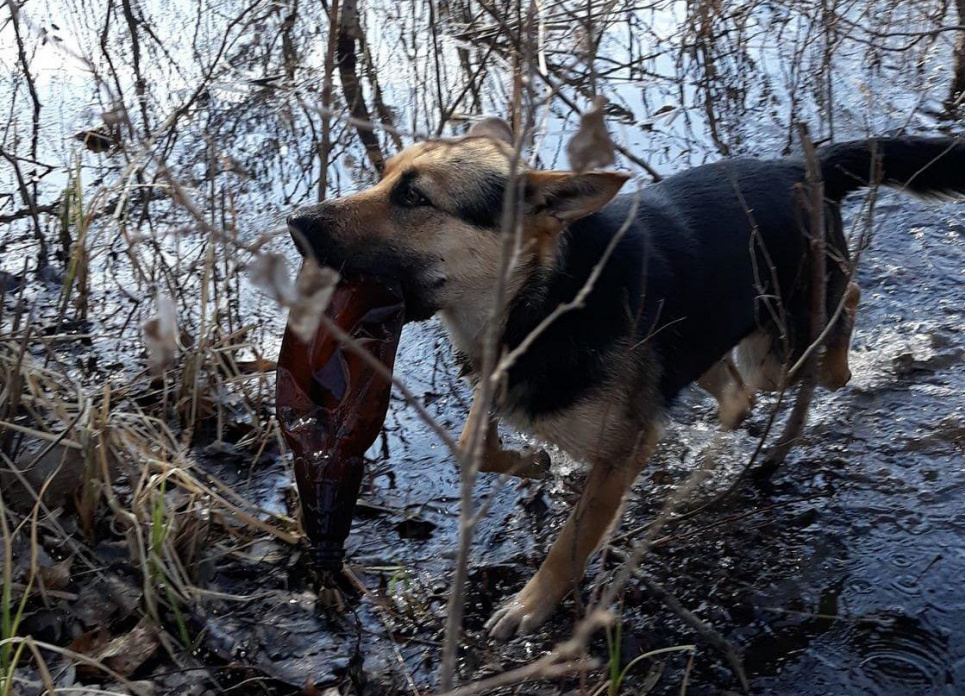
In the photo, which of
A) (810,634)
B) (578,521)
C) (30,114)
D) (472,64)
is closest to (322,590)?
(578,521)

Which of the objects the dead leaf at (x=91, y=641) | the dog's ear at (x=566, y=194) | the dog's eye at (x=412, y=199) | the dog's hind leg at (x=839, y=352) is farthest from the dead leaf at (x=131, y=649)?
the dog's hind leg at (x=839, y=352)

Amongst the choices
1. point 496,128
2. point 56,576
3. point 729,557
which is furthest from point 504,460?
point 56,576

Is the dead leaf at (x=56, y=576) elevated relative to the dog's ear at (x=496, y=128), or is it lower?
lower

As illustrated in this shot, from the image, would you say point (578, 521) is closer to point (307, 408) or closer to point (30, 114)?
point (307, 408)

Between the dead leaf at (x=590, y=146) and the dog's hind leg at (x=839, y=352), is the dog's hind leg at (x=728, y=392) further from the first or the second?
the dead leaf at (x=590, y=146)

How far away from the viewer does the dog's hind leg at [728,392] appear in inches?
171

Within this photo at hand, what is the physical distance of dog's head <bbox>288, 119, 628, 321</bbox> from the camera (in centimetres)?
312

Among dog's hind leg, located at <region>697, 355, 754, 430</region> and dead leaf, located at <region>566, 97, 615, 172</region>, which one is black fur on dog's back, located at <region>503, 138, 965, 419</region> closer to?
dog's hind leg, located at <region>697, 355, 754, 430</region>

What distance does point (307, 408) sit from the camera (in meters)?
3.05

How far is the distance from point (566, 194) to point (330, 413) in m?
0.96

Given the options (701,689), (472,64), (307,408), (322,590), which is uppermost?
(472,64)

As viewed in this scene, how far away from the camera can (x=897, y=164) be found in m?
3.90

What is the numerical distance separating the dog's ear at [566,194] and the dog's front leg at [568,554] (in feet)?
2.70

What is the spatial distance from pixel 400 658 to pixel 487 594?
0.46m
